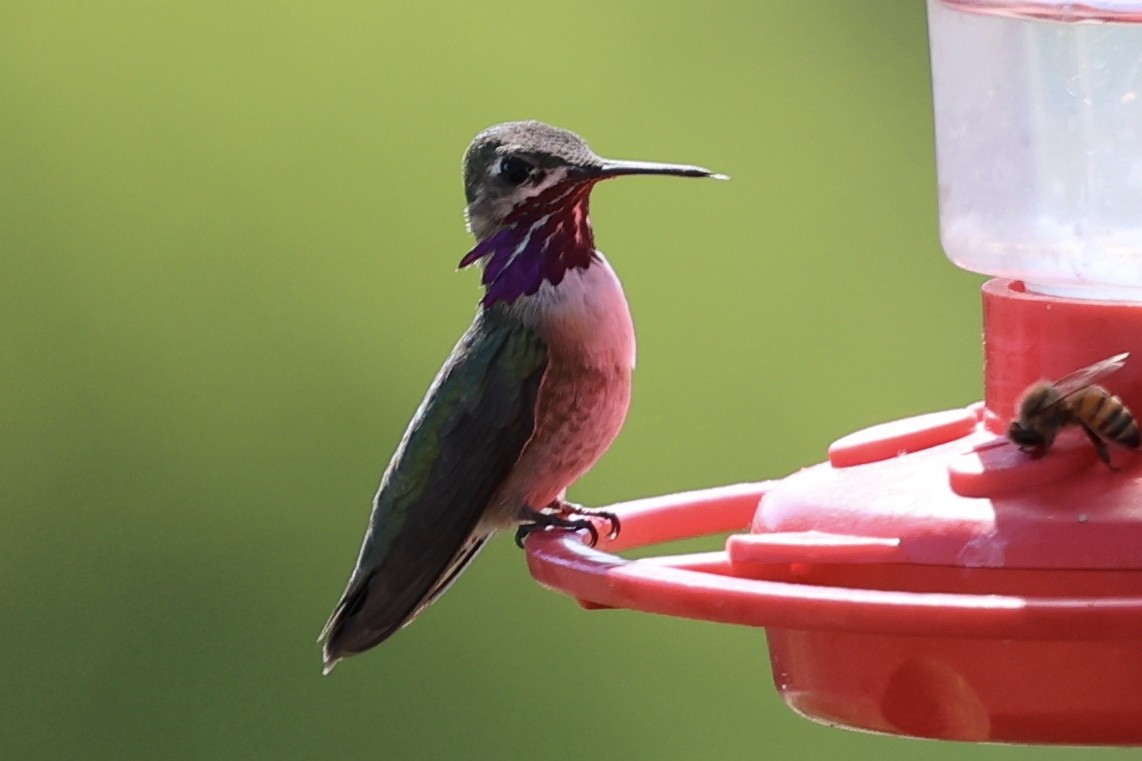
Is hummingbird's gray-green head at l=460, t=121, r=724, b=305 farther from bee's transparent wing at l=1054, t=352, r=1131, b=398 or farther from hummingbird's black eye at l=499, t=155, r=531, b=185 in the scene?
bee's transparent wing at l=1054, t=352, r=1131, b=398

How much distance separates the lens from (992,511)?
9.76 ft

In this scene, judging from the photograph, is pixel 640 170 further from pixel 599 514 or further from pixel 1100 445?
pixel 1100 445

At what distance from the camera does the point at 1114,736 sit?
117 inches

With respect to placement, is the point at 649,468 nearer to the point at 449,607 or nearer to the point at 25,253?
the point at 449,607

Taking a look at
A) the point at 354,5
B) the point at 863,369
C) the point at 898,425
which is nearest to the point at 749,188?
the point at 863,369

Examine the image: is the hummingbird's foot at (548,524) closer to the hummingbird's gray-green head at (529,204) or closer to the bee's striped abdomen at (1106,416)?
the hummingbird's gray-green head at (529,204)

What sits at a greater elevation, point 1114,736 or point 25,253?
point 25,253

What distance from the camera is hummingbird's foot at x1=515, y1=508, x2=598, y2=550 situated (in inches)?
145

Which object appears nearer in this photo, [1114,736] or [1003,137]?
[1114,736]

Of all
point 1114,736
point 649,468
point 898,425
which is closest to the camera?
point 1114,736

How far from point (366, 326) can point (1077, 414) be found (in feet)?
19.3

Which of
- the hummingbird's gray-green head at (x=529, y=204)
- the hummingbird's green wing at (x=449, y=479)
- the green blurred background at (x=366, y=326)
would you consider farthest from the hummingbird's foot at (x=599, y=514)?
the green blurred background at (x=366, y=326)

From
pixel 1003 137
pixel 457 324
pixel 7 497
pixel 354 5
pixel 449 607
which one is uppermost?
pixel 354 5

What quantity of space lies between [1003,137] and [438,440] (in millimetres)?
1256
